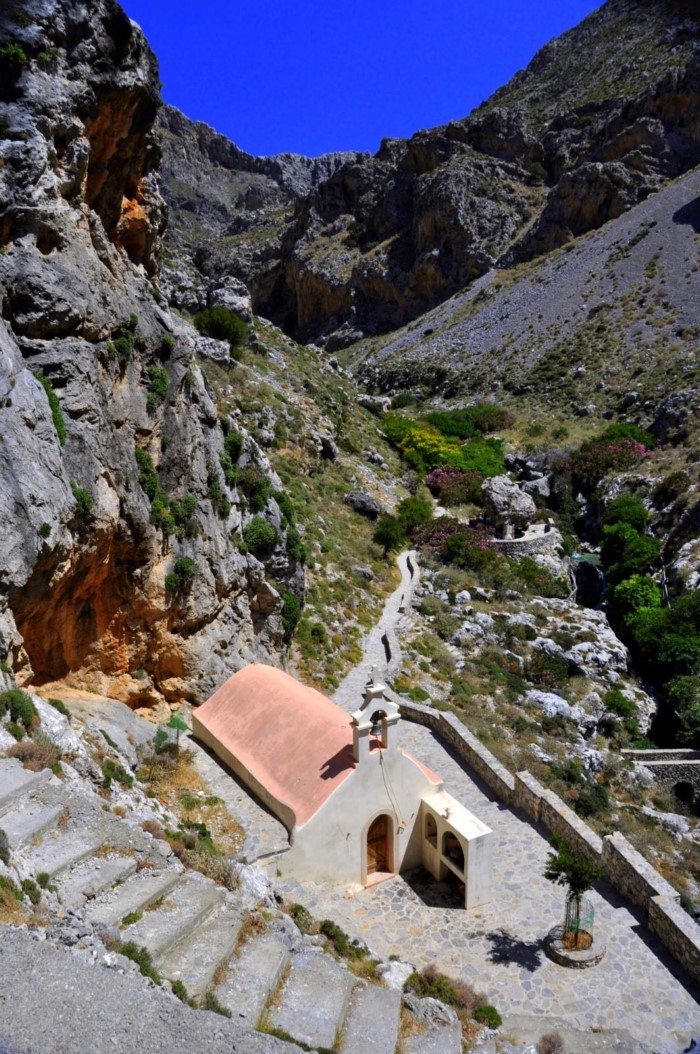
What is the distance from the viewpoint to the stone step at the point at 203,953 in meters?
7.53

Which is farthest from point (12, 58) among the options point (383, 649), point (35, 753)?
point (383, 649)

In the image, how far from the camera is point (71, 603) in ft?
47.3

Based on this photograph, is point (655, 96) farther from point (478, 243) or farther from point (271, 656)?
point (271, 656)

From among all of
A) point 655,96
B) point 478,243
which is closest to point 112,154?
point 478,243

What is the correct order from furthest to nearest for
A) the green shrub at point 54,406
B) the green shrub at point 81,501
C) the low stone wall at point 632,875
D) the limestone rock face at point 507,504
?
the limestone rock face at point 507,504
the green shrub at point 81,501
the green shrub at point 54,406
the low stone wall at point 632,875

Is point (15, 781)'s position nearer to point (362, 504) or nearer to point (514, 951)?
point (514, 951)

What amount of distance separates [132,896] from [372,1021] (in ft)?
10.3

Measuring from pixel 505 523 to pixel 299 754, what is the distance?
28860mm

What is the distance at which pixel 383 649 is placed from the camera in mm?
26078

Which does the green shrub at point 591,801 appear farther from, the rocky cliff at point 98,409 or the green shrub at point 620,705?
the rocky cliff at point 98,409

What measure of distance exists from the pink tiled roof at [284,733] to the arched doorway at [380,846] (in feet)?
4.66

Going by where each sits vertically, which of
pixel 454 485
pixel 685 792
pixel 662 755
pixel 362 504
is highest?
pixel 454 485

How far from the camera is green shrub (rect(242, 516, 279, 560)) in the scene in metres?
22.0

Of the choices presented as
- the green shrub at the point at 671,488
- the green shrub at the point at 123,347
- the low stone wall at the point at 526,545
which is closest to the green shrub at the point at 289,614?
the green shrub at the point at 123,347
